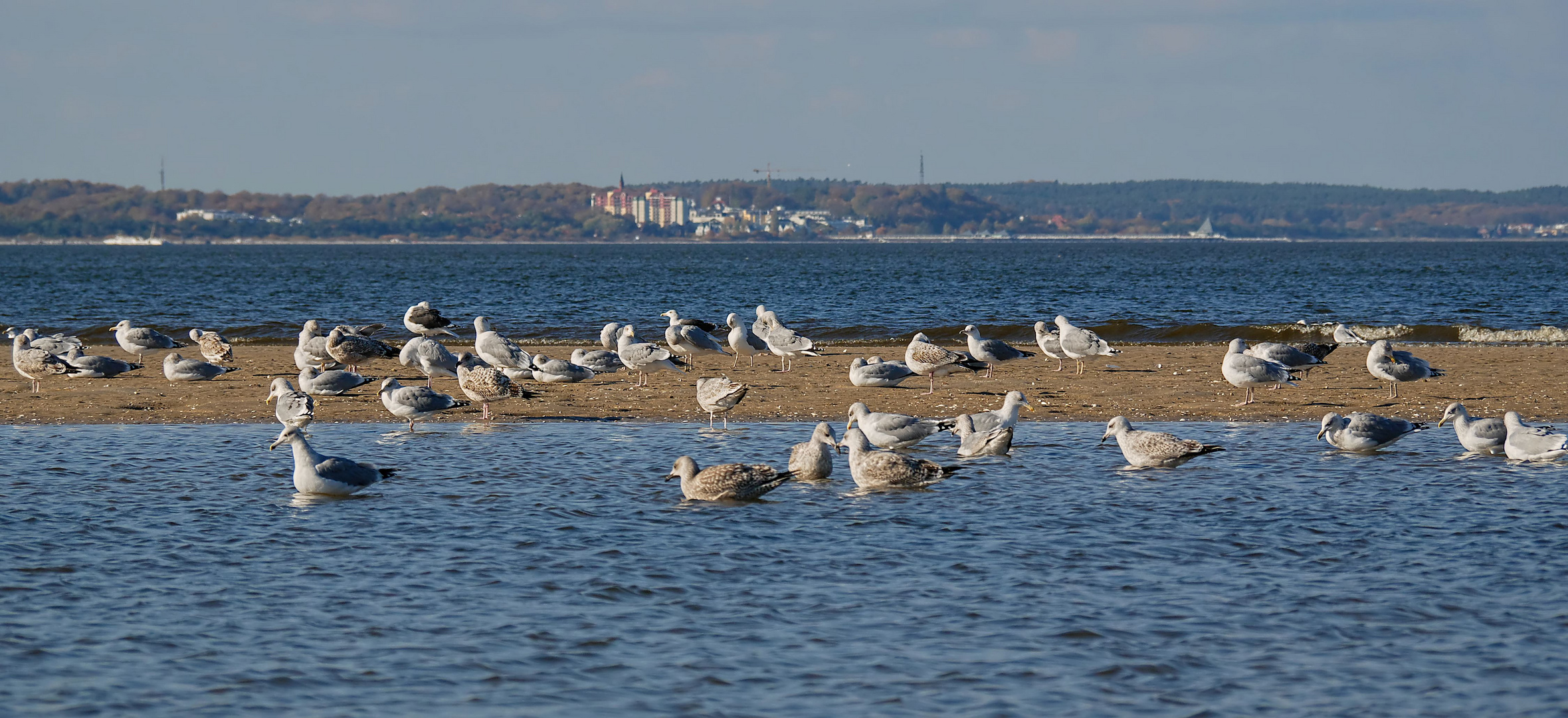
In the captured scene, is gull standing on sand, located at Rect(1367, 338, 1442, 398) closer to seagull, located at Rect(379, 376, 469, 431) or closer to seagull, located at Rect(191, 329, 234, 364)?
seagull, located at Rect(379, 376, 469, 431)

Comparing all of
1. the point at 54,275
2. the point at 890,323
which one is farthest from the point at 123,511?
the point at 54,275

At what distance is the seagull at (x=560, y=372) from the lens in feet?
76.4

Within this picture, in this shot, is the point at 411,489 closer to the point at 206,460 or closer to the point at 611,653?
the point at 206,460

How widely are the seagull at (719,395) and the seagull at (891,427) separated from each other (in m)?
2.39

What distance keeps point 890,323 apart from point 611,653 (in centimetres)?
3576

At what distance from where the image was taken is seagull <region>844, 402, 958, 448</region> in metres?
17.1

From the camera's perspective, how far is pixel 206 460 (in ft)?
54.7

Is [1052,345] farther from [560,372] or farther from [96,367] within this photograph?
[96,367]

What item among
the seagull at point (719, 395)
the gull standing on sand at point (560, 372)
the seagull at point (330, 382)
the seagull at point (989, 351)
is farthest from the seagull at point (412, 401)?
the seagull at point (989, 351)

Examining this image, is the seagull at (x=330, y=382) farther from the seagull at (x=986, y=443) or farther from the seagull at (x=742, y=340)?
the seagull at (x=986, y=443)

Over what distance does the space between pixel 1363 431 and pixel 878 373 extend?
797cm

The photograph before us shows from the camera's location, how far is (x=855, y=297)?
63656 millimetres

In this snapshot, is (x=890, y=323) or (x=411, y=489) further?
(x=890, y=323)

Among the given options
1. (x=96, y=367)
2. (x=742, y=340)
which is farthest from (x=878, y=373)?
(x=96, y=367)
